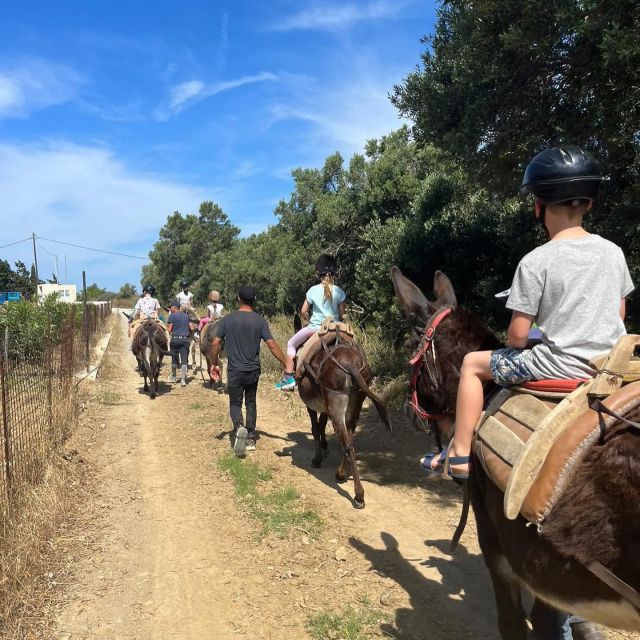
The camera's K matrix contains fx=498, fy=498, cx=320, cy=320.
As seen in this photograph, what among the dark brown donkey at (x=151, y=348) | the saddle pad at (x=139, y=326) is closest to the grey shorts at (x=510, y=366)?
the dark brown donkey at (x=151, y=348)

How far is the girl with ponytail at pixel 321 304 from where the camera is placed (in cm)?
698

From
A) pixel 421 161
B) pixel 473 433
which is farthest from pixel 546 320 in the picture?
pixel 421 161

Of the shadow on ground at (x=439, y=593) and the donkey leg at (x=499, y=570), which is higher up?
the donkey leg at (x=499, y=570)

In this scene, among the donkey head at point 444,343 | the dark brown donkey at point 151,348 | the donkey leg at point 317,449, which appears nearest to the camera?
the donkey head at point 444,343

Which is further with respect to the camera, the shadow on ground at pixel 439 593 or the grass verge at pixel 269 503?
the grass verge at pixel 269 503

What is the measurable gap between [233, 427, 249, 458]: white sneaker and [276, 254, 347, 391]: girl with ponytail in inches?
33.5

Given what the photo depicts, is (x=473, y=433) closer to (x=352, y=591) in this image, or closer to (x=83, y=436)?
(x=352, y=591)

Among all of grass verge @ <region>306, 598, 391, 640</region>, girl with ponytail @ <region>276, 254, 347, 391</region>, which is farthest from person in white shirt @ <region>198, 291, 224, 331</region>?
grass verge @ <region>306, 598, 391, 640</region>

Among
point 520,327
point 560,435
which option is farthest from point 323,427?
point 560,435

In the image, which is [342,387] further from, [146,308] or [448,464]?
[146,308]

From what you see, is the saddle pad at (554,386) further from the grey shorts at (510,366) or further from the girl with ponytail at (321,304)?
the girl with ponytail at (321,304)

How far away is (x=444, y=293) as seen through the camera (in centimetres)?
348

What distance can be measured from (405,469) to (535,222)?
4.59 meters

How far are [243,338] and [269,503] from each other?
113 inches
